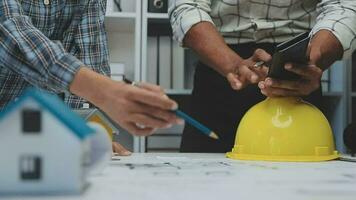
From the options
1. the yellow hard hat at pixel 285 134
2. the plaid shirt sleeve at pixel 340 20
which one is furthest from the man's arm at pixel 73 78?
the plaid shirt sleeve at pixel 340 20

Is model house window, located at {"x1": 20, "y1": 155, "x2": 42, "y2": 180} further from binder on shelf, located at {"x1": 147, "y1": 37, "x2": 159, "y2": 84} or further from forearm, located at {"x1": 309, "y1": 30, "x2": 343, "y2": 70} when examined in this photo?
binder on shelf, located at {"x1": 147, "y1": 37, "x2": 159, "y2": 84}

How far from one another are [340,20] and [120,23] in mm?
984

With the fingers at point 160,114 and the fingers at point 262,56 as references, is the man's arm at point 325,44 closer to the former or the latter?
the fingers at point 262,56

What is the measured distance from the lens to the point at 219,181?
633 millimetres

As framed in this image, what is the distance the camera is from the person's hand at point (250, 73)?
1.08m

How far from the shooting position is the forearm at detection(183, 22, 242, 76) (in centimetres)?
120

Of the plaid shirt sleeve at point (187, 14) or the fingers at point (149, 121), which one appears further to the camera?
the plaid shirt sleeve at point (187, 14)

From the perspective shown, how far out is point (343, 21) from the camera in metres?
1.26

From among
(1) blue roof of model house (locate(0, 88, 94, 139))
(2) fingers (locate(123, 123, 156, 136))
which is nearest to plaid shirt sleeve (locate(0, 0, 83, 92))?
(2) fingers (locate(123, 123, 156, 136))

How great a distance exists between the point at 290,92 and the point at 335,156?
0.52 feet

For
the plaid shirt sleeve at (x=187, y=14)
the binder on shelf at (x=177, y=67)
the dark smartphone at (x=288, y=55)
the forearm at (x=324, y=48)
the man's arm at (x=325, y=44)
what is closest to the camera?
the dark smartphone at (x=288, y=55)

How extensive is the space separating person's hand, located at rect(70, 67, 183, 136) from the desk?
72 mm

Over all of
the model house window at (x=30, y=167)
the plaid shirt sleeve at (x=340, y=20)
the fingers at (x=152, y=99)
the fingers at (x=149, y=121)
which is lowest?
the model house window at (x=30, y=167)

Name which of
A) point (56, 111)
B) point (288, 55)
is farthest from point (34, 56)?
point (288, 55)
